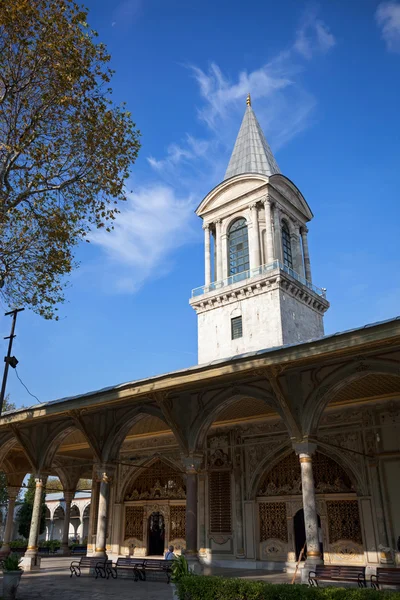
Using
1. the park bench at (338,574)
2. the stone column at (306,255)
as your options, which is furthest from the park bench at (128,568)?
the stone column at (306,255)

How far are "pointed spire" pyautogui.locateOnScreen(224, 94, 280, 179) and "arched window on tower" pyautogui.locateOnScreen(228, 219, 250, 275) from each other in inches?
121

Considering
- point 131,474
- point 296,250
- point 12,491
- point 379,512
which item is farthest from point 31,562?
point 296,250

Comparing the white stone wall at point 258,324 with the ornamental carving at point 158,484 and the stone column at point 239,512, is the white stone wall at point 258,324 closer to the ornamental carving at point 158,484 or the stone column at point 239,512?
the ornamental carving at point 158,484

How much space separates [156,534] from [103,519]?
486cm

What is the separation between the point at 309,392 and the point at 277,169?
22718mm

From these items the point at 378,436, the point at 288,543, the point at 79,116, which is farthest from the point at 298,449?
the point at 79,116

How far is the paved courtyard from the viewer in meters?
11.0

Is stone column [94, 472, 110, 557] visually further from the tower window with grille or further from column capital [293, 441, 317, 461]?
the tower window with grille

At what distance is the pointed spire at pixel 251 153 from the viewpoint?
103ft

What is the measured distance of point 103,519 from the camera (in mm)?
15727

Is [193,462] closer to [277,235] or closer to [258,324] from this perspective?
[258,324]

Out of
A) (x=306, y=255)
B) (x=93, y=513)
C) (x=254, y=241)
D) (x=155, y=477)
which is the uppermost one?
(x=306, y=255)

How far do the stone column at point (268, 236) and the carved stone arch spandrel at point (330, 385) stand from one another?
16.2m

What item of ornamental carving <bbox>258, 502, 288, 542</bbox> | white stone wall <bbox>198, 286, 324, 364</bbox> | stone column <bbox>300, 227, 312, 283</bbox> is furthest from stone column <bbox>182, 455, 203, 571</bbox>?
stone column <bbox>300, 227, 312, 283</bbox>
